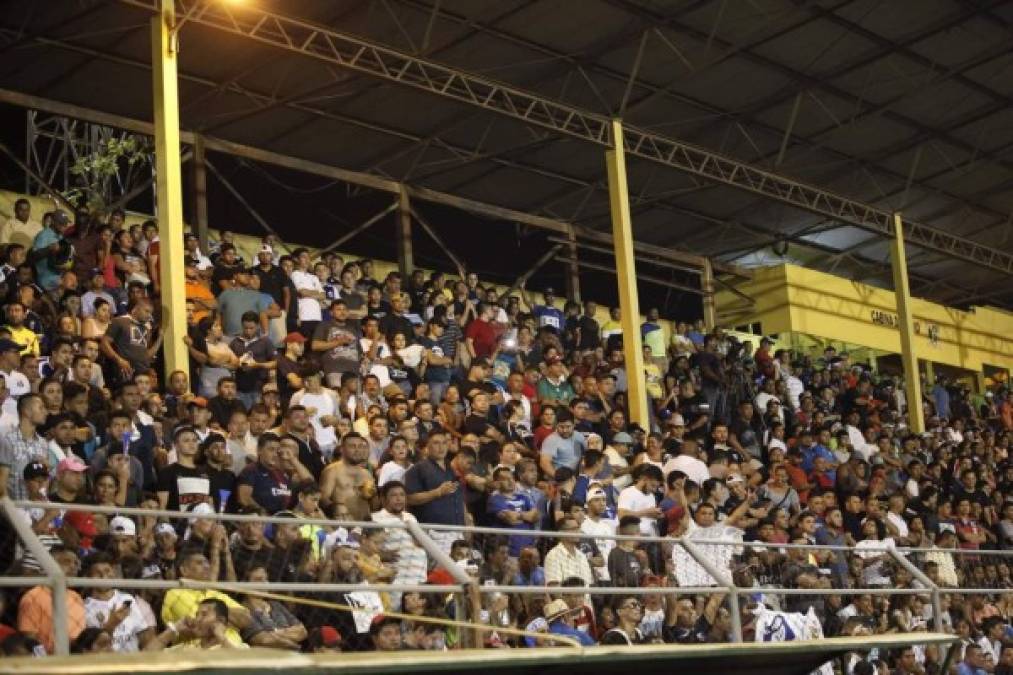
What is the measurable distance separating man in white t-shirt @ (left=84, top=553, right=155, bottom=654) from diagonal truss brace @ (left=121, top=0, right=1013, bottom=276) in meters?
7.06

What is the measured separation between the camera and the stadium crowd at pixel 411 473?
7953mm

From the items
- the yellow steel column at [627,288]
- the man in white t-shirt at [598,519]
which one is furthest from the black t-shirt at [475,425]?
the yellow steel column at [627,288]

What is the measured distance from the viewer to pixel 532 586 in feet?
27.3

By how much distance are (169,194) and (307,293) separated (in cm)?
198

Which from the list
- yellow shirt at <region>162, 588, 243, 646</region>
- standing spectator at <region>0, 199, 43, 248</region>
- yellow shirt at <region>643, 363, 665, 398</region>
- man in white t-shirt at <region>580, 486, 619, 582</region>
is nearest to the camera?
yellow shirt at <region>162, 588, 243, 646</region>

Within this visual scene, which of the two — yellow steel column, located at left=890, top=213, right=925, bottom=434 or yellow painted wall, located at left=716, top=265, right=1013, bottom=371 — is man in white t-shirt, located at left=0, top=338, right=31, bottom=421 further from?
yellow painted wall, located at left=716, top=265, right=1013, bottom=371

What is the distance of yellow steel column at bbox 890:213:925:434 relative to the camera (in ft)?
71.3

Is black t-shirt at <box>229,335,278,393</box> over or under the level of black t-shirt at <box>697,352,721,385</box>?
under

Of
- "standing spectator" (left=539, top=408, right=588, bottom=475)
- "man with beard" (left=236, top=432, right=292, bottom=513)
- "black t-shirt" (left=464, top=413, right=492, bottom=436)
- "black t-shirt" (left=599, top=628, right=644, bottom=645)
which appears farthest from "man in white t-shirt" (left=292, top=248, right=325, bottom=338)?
"black t-shirt" (left=599, top=628, right=644, bottom=645)

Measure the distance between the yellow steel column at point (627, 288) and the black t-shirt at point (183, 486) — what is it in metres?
7.12

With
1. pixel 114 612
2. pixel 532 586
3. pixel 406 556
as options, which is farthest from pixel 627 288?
pixel 114 612

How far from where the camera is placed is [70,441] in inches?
393

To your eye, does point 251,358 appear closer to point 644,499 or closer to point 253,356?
point 253,356

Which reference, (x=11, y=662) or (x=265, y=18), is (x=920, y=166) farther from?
(x=11, y=662)
